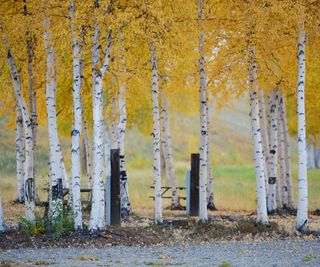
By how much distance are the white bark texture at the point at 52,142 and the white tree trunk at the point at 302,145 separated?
6.75 metres

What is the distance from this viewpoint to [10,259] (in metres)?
14.2

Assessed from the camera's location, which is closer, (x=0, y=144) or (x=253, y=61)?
(x=253, y=61)

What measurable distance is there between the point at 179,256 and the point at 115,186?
530cm

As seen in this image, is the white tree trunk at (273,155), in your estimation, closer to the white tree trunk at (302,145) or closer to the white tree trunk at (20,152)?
the white tree trunk at (302,145)

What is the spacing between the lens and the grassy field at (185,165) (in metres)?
35.7

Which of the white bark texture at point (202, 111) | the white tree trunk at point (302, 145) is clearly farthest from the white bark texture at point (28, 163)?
the white tree trunk at point (302, 145)

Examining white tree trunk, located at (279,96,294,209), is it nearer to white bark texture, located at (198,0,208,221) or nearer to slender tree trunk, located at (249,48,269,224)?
slender tree trunk, located at (249,48,269,224)

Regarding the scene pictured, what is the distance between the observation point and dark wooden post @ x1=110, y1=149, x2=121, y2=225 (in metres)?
19.9

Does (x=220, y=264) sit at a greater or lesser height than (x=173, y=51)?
lesser

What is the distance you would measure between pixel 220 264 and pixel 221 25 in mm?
9355

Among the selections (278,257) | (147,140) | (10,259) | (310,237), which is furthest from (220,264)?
(147,140)

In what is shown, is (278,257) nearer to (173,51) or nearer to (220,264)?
(220,264)

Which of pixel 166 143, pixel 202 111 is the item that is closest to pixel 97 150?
pixel 202 111

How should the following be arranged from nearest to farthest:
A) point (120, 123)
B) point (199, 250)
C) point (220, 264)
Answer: point (220, 264) → point (199, 250) → point (120, 123)
